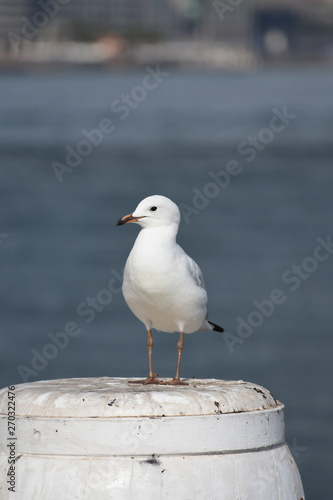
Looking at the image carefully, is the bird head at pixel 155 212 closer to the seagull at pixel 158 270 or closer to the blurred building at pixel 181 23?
the seagull at pixel 158 270

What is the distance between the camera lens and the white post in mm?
4453

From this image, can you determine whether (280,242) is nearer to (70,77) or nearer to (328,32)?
(70,77)

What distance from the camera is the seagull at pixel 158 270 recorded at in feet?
17.5

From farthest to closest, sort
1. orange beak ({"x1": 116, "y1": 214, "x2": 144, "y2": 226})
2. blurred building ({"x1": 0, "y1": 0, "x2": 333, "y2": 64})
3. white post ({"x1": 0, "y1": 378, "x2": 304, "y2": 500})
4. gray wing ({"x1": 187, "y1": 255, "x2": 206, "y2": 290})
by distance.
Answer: blurred building ({"x1": 0, "y1": 0, "x2": 333, "y2": 64}), gray wing ({"x1": 187, "y1": 255, "x2": 206, "y2": 290}), orange beak ({"x1": 116, "y1": 214, "x2": 144, "y2": 226}), white post ({"x1": 0, "y1": 378, "x2": 304, "y2": 500})

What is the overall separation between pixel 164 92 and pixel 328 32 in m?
48.3

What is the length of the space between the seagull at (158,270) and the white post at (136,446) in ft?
2.36

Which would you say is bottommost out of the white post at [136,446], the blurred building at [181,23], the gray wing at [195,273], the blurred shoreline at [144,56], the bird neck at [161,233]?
the blurred shoreline at [144,56]

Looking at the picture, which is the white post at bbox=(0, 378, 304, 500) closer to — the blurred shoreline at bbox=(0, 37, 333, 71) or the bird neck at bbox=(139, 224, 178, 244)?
the bird neck at bbox=(139, 224, 178, 244)

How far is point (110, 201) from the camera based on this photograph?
39.3 m

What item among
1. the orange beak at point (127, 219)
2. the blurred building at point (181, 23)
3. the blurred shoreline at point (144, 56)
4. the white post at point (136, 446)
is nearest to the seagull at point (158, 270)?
the orange beak at point (127, 219)

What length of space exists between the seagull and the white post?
0.72 m

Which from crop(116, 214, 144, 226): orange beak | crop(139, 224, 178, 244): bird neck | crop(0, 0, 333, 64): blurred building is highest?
crop(116, 214, 144, 226): orange beak

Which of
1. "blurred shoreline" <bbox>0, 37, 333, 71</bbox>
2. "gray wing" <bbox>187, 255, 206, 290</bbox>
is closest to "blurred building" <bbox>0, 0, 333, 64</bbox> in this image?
"blurred shoreline" <bbox>0, 37, 333, 71</bbox>

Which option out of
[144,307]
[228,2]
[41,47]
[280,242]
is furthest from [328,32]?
[144,307]
